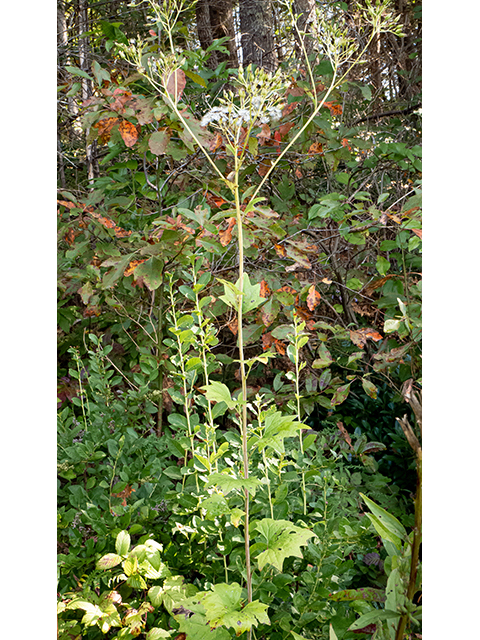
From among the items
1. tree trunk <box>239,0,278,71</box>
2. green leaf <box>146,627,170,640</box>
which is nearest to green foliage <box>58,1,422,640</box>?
green leaf <box>146,627,170,640</box>

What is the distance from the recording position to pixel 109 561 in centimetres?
78

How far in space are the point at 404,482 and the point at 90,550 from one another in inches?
36.9

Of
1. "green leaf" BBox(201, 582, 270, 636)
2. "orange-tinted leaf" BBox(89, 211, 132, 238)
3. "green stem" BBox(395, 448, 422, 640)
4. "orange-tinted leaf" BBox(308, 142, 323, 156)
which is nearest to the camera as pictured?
"green stem" BBox(395, 448, 422, 640)

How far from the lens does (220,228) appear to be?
4.14 ft

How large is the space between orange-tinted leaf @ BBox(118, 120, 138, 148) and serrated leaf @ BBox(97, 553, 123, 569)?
1014mm

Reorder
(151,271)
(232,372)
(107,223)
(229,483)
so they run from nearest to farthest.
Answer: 1. (229,483)
2. (151,271)
3. (107,223)
4. (232,372)

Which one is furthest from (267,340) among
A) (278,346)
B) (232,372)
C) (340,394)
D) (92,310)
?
(92,310)

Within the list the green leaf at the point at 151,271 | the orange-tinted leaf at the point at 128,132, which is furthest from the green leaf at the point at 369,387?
the orange-tinted leaf at the point at 128,132

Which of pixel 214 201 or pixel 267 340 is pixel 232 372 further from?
pixel 214 201

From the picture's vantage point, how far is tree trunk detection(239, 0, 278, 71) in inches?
63.2

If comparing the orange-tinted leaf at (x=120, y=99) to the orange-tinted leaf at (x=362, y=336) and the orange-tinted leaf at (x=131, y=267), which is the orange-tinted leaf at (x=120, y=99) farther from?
the orange-tinted leaf at (x=362, y=336)

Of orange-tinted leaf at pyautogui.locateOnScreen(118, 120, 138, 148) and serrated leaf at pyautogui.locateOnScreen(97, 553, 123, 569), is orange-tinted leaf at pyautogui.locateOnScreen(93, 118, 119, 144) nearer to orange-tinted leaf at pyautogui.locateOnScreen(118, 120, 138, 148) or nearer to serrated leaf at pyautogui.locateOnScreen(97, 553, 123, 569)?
orange-tinted leaf at pyautogui.locateOnScreen(118, 120, 138, 148)

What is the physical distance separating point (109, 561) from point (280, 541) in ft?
1.13
